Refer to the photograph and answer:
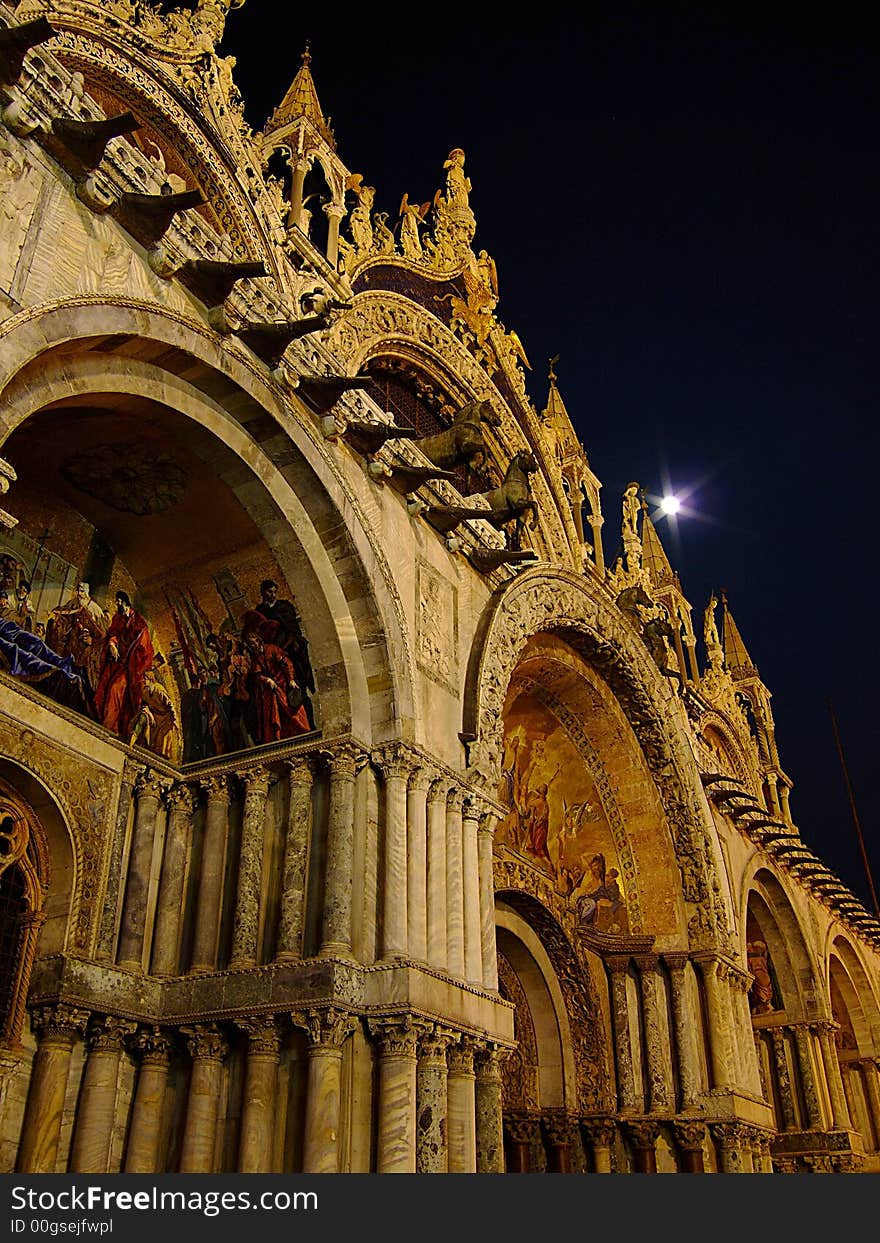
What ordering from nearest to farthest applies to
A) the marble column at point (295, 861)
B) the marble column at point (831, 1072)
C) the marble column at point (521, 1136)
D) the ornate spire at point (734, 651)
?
the marble column at point (295, 861), the marble column at point (521, 1136), the marble column at point (831, 1072), the ornate spire at point (734, 651)

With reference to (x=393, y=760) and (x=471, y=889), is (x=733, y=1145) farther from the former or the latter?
(x=393, y=760)

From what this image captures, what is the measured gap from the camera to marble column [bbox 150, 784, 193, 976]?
907 centimetres

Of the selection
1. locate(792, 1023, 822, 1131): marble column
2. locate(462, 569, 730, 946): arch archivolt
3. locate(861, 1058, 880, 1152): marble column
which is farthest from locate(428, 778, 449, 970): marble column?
locate(861, 1058, 880, 1152): marble column

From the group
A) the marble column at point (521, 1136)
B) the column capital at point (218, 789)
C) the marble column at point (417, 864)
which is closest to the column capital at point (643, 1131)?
the marble column at point (521, 1136)

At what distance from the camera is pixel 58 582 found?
31.5 feet

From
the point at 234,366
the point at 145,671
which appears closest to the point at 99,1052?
the point at 145,671

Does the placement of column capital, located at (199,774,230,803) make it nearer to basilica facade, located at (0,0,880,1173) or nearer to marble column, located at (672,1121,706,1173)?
basilica facade, located at (0,0,880,1173)

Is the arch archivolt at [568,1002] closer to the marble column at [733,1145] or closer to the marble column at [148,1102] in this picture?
the marble column at [733,1145]

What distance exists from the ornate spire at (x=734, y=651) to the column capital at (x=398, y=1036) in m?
23.9

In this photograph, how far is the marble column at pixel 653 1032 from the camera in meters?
14.4

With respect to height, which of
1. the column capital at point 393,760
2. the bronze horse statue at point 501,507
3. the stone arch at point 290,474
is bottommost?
the column capital at point 393,760

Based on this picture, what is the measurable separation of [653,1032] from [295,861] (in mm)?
7948

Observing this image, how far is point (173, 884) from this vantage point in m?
9.38

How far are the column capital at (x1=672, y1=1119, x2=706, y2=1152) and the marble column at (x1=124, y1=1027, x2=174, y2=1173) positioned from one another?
8.09 metres
